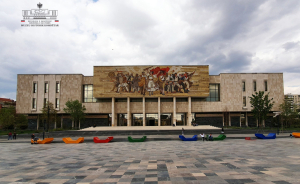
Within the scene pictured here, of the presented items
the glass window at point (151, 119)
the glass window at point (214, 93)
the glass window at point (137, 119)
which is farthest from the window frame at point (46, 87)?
the glass window at point (214, 93)

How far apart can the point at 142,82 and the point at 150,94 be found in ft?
12.8

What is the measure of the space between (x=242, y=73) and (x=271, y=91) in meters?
9.19

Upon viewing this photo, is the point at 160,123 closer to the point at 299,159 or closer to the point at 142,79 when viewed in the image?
the point at 142,79

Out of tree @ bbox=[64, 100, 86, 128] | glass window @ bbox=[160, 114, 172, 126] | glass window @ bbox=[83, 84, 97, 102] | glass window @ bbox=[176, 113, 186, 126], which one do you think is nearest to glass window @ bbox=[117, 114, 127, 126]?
glass window @ bbox=[83, 84, 97, 102]

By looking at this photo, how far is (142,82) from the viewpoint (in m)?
47.1

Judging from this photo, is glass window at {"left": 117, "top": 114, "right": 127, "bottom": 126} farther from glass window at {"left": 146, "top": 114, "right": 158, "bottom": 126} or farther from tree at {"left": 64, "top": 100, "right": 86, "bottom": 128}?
tree at {"left": 64, "top": 100, "right": 86, "bottom": 128}

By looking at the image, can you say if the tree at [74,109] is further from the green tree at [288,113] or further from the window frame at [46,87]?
the green tree at [288,113]

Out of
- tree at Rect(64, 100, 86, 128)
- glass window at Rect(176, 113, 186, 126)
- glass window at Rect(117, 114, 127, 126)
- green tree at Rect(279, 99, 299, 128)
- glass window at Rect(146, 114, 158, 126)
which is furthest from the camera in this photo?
glass window at Rect(117, 114, 127, 126)

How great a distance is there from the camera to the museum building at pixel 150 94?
47.1m

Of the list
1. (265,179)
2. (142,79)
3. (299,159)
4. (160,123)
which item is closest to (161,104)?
(160,123)

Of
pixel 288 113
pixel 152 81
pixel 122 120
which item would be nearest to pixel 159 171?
pixel 152 81

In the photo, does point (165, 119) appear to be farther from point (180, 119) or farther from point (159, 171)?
point (159, 171)

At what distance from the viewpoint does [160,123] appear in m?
50.4

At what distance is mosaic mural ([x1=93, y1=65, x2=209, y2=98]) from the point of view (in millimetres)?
47031
